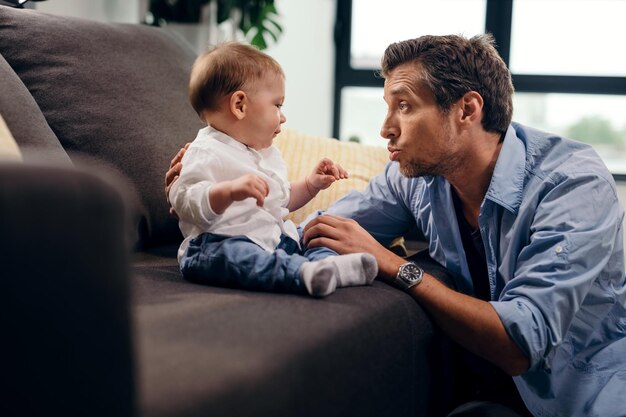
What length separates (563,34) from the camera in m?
4.13

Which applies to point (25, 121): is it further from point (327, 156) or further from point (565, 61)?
point (565, 61)

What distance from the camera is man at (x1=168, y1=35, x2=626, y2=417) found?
1324 millimetres

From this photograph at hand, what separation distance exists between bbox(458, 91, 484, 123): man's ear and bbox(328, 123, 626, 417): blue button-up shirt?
0.26 ft

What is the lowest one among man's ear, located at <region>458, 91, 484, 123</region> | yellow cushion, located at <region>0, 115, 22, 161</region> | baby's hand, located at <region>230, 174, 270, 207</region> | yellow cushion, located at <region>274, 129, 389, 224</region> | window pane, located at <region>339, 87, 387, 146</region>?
window pane, located at <region>339, 87, 387, 146</region>

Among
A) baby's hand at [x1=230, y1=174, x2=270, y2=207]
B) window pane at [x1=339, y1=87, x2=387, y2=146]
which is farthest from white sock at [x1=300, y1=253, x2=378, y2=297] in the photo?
window pane at [x1=339, y1=87, x2=387, y2=146]

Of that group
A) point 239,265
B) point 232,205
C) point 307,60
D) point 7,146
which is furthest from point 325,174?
point 307,60

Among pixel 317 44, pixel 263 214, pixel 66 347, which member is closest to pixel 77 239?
pixel 66 347

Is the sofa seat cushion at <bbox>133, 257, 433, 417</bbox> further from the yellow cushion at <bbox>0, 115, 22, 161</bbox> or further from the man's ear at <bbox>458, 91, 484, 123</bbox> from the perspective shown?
the man's ear at <bbox>458, 91, 484, 123</bbox>

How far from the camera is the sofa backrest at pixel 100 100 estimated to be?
162cm

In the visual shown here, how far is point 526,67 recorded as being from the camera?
412 cm

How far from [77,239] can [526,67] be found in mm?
3868

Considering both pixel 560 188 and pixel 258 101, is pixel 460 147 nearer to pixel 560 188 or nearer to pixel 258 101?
pixel 560 188

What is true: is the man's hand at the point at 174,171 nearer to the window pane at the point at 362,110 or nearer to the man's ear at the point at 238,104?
the man's ear at the point at 238,104

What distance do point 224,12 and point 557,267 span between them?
229cm
